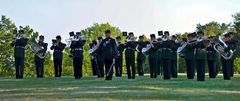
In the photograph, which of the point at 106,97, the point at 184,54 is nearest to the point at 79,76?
the point at 184,54

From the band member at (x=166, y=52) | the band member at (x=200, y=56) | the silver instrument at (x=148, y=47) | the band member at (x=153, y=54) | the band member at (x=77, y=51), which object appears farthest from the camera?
the silver instrument at (x=148, y=47)

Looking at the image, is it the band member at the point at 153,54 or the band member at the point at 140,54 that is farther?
the band member at the point at 140,54

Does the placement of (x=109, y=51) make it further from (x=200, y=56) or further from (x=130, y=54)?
(x=200, y=56)

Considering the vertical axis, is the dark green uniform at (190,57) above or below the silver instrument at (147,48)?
below

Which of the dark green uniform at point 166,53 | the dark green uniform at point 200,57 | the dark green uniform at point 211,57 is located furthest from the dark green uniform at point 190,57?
the dark green uniform at point 211,57

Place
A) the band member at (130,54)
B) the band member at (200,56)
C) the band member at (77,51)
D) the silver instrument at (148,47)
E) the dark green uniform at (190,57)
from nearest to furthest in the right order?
the band member at (200,56), the dark green uniform at (190,57), the band member at (77,51), the band member at (130,54), the silver instrument at (148,47)

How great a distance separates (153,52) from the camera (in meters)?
30.2

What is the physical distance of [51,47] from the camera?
1229 inches

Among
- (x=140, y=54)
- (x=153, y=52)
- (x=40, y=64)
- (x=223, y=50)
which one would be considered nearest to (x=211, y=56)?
(x=223, y=50)

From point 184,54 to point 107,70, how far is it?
403cm

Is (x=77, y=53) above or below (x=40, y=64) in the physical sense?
above

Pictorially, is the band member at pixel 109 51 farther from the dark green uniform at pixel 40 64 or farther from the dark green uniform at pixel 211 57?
the dark green uniform at pixel 40 64

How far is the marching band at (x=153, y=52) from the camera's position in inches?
983

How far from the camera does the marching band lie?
81.9 feet
